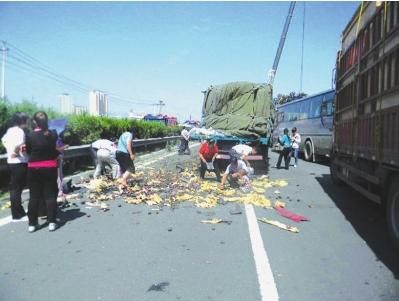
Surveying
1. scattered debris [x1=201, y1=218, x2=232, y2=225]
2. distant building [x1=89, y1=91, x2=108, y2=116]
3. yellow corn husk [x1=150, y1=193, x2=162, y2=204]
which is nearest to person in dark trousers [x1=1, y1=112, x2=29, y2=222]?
yellow corn husk [x1=150, y1=193, x2=162, y2=204]

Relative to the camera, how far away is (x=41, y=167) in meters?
6.77

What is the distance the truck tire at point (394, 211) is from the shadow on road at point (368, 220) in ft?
0.67

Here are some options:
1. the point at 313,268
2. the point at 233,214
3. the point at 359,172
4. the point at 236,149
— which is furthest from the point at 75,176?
the point at 313,268

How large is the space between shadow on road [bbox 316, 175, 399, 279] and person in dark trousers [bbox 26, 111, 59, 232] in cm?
481

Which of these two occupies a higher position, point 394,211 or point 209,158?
point 209,158

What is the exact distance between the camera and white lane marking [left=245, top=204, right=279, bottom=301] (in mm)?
4379

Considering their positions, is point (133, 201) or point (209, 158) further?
point (209, 158)

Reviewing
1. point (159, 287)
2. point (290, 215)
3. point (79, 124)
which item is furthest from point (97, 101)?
point (159, 287)

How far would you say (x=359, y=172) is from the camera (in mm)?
8195

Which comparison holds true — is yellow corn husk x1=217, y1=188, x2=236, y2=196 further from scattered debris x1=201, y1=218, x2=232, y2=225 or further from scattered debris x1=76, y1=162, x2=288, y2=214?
scattered debris x1=201, y1=218, x2=232, y2=225

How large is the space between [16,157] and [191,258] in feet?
12.1

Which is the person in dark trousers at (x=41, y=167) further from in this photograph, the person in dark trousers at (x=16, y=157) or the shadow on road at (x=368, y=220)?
the shadow on road at (x=368, y=220)

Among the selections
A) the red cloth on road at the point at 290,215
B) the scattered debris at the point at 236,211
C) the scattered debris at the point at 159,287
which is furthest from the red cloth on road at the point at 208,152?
the scattered debris at the point at 159,287

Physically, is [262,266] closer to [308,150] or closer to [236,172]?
[236,172]
